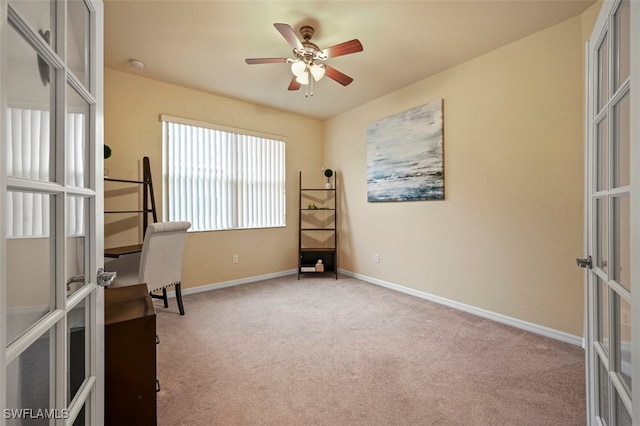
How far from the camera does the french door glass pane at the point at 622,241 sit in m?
0.87

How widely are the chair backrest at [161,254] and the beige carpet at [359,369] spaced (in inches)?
18.6

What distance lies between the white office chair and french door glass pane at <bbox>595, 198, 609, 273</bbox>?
277cm

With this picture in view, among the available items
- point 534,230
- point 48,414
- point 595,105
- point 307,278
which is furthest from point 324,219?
point 48,414

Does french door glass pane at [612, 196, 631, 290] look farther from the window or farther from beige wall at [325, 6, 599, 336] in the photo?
the window

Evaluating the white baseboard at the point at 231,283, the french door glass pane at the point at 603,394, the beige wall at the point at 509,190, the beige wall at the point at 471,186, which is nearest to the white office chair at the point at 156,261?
the beige wall at the point at 471,186

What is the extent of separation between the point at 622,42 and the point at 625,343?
1013 millimetres

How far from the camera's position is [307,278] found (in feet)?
13.6

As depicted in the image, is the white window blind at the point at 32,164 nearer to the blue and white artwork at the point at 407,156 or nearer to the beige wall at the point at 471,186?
the beige wall at the point at 471,186

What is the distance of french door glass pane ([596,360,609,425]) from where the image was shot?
106 cm

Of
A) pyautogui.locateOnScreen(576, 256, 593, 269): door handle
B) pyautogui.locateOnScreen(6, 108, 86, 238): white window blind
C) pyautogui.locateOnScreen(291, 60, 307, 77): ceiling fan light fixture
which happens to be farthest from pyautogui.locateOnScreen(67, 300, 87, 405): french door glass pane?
pyautogui.locateOnScreen(291, 60, 307, 77): ceiling fan light fixture

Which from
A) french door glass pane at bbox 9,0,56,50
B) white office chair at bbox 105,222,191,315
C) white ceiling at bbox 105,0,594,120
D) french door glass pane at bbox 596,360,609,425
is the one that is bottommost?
french door glass pane at bbox 596,360,609,425

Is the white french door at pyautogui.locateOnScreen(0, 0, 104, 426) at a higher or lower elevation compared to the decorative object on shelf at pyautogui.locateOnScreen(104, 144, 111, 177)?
lower

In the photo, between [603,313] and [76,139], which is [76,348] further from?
[603,313]

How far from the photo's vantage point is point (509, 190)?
8.20 ft
